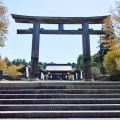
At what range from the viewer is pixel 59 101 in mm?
6957

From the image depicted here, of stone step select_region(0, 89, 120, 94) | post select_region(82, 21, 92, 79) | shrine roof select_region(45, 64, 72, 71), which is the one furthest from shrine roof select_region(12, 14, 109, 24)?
shrine roof select_region(45, 64, 72, 71)

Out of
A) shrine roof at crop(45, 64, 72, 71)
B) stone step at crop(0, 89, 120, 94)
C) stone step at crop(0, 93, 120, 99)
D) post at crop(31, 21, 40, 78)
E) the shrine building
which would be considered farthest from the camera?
shrine roof at crop(45, 64, 72, 71)

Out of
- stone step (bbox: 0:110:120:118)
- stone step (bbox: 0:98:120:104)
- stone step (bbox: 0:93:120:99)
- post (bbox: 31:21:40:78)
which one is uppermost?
post (bbox: 31:21:40:78)

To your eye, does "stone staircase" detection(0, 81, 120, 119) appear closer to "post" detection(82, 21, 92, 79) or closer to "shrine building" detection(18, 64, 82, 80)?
"post" detection(82, 21, 92, 79)

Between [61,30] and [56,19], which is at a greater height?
[56,19]

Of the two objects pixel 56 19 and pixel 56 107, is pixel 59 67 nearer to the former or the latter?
pixel 56 19

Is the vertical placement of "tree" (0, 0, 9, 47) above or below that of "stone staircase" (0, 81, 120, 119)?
above

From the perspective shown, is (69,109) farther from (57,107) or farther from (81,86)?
(81,86)

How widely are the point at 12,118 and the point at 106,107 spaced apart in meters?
3.03

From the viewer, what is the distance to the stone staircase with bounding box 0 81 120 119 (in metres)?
6.07

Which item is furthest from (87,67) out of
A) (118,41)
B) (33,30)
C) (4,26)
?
(4,26)

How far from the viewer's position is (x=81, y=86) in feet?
26.5

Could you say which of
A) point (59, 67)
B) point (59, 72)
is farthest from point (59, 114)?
point (59, 67)

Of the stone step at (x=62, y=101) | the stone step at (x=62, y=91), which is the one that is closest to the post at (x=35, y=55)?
the stone step at (x=62, y=91)
